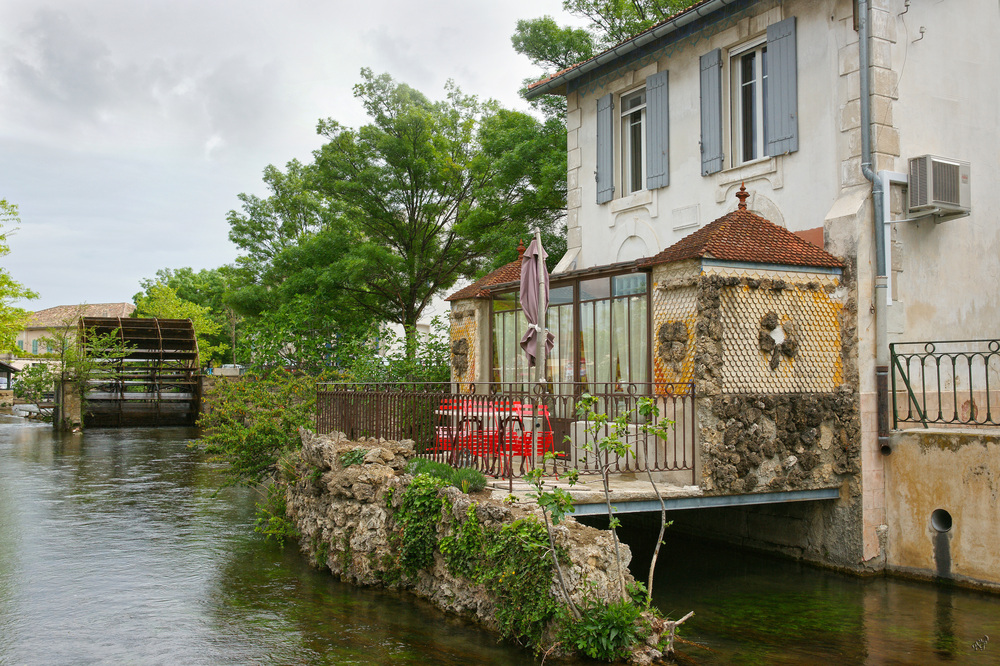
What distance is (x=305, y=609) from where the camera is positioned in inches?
325

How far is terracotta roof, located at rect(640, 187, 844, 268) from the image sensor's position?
9.04m

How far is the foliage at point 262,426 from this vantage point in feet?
41.8

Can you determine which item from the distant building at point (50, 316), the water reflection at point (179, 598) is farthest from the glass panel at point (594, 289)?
the distant building at point (50, 316)

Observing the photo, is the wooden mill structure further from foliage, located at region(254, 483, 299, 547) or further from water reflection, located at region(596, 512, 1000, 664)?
water reflection, located at region(596, 512, 1000, 664)

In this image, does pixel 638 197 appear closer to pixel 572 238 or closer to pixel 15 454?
pixel 572 238

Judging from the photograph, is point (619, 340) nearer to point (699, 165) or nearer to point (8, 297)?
point (699, 165)

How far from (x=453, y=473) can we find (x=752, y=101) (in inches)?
265

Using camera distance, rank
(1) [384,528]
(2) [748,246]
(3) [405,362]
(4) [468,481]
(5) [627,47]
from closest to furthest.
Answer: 1. (4) [468,481]
2. (1) [384,528]
3. (2) [748,246]
4. (5) [627,47]
5. (3) [405,362]

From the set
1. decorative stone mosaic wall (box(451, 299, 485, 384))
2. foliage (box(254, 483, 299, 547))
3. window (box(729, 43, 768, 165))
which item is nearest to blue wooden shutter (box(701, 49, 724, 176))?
window (box(729, 43, 768, 165))

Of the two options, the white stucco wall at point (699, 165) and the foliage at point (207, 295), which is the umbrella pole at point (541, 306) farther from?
the foliage at point (207, 295)

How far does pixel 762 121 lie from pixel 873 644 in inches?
267

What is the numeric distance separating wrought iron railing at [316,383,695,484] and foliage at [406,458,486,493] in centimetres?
27

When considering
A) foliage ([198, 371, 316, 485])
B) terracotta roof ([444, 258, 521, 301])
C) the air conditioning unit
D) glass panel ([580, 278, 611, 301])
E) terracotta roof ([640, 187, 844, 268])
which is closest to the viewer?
terracotta roof ([640, 187, 844, 268])

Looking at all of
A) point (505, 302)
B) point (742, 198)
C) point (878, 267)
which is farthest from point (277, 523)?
point (878, 267)
